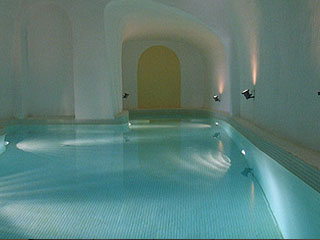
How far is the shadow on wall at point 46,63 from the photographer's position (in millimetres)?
11938

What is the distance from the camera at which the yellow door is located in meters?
19.3

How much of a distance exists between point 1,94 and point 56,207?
26.8ft

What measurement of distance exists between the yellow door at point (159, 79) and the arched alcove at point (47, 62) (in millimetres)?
7315

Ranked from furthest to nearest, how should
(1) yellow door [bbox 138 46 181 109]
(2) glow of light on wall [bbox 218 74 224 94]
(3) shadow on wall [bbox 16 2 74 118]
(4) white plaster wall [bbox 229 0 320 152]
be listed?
(1) yellow door [bbox 138 46 181 109] → (2) glow of light on wall [bbox 218 74 224 94] → (3) shadow on wall [bbox 16 2 74 118] → (4) white plaster wall [bbox 229 0 320 152]

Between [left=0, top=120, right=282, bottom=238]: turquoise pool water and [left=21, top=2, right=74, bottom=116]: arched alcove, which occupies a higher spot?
[left=21, top=2, right=74, bottom=116]: arched alcove

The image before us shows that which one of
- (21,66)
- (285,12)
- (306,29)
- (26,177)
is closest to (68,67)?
(21,66)

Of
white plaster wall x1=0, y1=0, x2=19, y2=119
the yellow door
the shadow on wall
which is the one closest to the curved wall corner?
the shadow on wall

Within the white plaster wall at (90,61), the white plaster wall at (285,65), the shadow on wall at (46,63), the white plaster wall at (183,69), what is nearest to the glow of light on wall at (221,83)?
the white plaster wall at (183,69)

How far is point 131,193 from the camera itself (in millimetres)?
4375

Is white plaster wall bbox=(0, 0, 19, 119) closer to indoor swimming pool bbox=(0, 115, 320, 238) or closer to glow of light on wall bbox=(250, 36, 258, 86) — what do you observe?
indoor swimming pool bbox=(0, 115, 320, 238)

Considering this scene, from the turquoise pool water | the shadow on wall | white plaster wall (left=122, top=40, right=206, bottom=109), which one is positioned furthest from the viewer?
white plaster wall (left=122, top=40, right=206, bottom=109)

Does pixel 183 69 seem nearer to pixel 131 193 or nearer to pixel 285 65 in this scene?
pixel 285 65

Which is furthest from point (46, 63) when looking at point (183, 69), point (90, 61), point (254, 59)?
point (183, 69)

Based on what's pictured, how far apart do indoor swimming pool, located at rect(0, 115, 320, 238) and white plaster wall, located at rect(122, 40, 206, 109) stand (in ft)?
35.0
